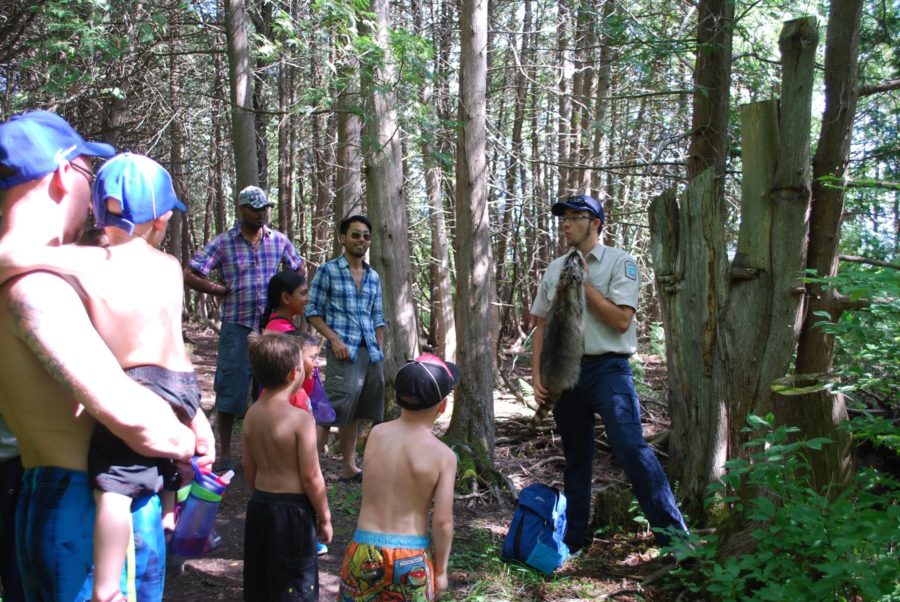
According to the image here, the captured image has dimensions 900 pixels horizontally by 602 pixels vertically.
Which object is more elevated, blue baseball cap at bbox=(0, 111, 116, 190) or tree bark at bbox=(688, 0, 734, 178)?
tree bark at bbox=(688, 0, 734, 178)

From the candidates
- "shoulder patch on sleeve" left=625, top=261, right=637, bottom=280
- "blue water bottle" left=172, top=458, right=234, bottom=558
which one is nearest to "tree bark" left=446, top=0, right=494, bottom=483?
"shoulder patch on sleeve" left=625, top=261, right=637, bottom=280

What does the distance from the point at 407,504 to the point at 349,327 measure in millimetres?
3011

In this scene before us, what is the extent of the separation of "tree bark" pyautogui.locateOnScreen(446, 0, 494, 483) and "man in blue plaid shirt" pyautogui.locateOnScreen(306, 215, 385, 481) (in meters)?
0.89

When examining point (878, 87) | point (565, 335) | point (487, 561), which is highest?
point (878, 87)

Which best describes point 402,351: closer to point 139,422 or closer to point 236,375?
point 236,375

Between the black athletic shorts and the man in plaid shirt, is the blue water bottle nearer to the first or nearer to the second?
the black athletic shorts

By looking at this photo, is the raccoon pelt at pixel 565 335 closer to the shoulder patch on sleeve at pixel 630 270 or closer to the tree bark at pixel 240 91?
the shoulder patch on sleeve at pixel 630 270

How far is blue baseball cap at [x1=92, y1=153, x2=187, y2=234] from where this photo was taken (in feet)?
6.91

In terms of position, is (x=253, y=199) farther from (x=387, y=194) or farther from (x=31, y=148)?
(x=31, y=148)

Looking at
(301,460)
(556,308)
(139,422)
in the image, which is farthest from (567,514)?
(139,422)

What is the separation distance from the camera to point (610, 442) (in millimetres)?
4297

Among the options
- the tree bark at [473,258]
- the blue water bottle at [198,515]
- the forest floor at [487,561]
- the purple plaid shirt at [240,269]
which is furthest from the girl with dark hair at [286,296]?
the blue water bottle at [198,515]

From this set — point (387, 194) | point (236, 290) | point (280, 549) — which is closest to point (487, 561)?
point (280, 549)

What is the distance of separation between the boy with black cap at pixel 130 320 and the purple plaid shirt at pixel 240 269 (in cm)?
337
